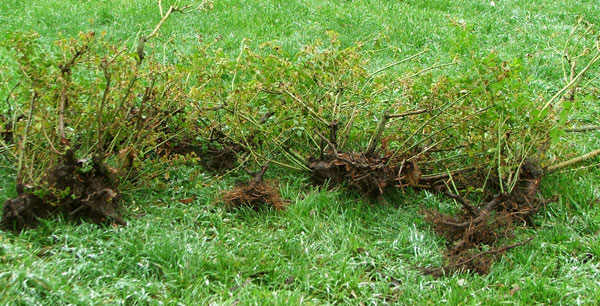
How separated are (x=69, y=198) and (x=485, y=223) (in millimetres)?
2571

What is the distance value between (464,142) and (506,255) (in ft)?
3.43

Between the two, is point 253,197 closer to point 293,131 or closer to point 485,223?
point 293,131

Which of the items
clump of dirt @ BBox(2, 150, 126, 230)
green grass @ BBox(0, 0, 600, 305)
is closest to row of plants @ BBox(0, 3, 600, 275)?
clump of dirt @ BBox(2, 150, 126, 230)

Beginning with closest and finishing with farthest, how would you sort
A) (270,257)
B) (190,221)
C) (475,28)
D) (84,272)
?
(84,272) → (270,257) → (190,221) → (475,28)

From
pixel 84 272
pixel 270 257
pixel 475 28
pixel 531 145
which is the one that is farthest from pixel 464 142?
pixel 475 28

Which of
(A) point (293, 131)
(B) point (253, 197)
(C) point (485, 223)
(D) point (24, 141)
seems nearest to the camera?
(D) point (24, 141)

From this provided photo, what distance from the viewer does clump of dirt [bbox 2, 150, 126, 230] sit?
3.69 metres

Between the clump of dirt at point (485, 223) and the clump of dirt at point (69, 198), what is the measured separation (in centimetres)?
199

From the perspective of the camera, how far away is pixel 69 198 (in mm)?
3826

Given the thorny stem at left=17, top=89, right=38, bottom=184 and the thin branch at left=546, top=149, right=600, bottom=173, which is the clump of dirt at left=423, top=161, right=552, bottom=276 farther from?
the thorny stem at left=17, top=89, right=38, bottom=184

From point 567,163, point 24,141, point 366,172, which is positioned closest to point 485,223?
point 366,172

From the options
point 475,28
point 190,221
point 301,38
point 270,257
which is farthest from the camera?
point 475,28

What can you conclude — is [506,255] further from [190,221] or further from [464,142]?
[190,221]

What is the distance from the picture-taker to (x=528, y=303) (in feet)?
11.1
